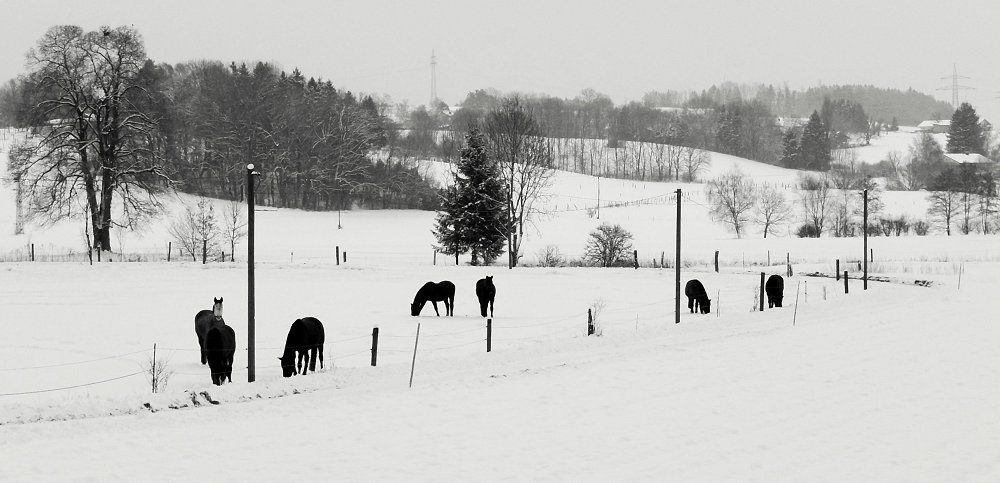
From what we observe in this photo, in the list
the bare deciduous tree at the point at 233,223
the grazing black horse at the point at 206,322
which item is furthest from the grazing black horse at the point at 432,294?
the bare deciduous tree at the point at 233,223

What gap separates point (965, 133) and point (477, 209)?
126 m

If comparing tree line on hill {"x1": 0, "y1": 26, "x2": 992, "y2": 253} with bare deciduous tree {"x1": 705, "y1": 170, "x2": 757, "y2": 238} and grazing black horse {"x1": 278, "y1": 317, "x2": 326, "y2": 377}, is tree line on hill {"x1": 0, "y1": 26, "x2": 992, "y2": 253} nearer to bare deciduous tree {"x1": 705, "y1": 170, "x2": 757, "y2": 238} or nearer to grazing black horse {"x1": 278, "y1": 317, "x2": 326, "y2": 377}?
bare deciduous tree {"x1": 705, "y1": 170, "x2": 757, "y2": 238}

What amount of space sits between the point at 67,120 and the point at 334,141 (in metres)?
37.7

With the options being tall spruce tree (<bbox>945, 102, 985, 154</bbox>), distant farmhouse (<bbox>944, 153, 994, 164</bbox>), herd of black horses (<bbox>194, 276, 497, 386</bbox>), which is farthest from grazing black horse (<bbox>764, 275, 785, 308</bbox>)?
tall spruce tree (<bbox>945, 102, 985, 154</bbox>)

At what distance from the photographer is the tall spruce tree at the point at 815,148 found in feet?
456

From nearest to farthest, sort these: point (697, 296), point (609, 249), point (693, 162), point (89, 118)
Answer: point (697, 296) → point (89, 118) → point (609, 249) → point (693, 162)

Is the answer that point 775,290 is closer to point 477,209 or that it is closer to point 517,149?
point 477,209

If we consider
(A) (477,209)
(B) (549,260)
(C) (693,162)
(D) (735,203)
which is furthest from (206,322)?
(C) (693,162)

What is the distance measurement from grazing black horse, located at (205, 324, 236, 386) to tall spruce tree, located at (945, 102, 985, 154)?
154410 millimetres

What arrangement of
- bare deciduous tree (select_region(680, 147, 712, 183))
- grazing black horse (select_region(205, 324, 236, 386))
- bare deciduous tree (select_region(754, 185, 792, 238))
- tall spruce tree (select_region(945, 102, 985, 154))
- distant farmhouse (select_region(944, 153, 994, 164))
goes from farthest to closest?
tall spruce tree (select_region(945, 102, 985, 154))
distant farmhouse (select_region(944, 153, 994, 164))
bare deciduous tree (select_region(680, 147, 712, 183))
bare deciduous tree (select_region(754, 185, 792, 238))
grazing black horse (select_region(205, 324, 236, 386))

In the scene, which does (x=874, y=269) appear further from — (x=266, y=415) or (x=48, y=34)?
(x=48, y=34)

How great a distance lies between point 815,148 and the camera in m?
140

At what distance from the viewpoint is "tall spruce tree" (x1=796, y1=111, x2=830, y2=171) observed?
5472 inches

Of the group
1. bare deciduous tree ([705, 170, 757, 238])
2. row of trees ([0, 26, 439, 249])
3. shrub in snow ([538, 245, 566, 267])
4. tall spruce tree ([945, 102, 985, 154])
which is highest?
tall spruce tree ([945, 102, 985, 154])
